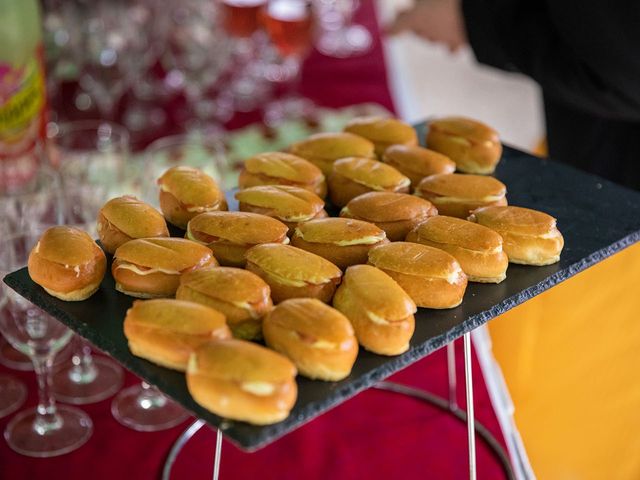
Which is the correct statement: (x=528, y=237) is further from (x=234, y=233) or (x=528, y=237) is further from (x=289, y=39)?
(x=289, y=39)

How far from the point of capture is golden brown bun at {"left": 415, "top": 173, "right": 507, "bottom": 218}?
0.88 metres

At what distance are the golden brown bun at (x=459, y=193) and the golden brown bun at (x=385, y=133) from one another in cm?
10

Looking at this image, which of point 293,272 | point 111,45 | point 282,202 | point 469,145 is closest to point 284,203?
point 282,202

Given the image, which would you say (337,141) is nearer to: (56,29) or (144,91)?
(56,29)

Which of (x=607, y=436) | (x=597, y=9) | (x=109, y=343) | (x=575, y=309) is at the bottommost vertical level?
(x=607, y=436)

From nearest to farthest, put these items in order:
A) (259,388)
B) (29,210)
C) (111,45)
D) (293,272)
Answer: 1. (259,388)
2. (293,272)
3. (29,210)
4. (111,45)

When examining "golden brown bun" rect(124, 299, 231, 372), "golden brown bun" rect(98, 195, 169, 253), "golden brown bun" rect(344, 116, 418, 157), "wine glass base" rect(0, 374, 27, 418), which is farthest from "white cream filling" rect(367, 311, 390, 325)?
"wine glass base" rect(0, 374, 27, 418)

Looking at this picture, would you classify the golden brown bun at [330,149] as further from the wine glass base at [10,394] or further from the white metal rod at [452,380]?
the wine glass base at [10,394]

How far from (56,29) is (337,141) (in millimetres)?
858

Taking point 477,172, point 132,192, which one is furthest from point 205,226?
point 132,192

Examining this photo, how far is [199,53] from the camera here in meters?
1.76

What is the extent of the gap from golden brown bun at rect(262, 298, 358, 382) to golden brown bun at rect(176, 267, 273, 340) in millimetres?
17

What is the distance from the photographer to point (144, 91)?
1882 millimetres

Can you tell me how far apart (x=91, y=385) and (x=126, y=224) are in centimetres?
38
